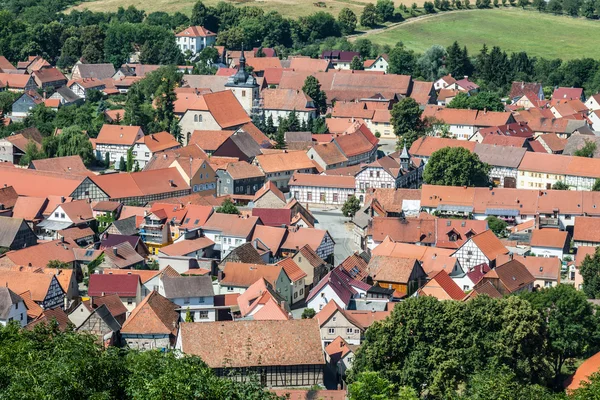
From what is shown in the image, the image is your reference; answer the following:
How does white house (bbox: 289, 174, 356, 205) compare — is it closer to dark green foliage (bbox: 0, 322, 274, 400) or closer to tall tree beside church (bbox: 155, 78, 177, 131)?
tall tree beside church (bbox: 155, 78, 177, 131)

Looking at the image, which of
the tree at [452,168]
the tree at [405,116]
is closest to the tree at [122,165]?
the tree at [452,168]

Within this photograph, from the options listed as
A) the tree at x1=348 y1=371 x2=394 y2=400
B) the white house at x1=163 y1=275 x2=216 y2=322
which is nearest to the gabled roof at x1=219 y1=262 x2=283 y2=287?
the white house at x1=163 y1=275 x2=216 y2=322

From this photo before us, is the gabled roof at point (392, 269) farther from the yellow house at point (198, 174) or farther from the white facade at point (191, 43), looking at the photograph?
the white facade at point (191, 43)

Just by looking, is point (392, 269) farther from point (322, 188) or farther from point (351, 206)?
point (322, 188)

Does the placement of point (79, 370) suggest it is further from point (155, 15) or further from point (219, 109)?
point (155, 15)

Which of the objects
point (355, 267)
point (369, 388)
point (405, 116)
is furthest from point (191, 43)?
point (369, 388)
